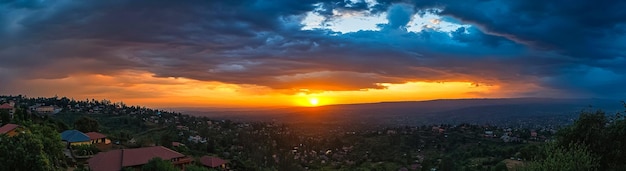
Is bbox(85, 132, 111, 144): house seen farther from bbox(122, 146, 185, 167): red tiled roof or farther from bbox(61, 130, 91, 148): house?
bbox(122, 146, 185, 167): red tiled roof

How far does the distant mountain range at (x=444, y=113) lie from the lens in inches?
5438

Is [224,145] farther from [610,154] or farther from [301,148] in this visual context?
[610,154]

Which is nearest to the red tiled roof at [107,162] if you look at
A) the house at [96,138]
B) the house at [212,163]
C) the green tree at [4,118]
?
the house at [212,163]

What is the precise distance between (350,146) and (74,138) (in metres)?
56.0

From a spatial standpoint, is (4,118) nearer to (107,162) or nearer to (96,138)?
(96,138)

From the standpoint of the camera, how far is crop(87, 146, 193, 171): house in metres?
31.0

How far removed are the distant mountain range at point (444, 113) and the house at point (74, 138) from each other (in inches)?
4200

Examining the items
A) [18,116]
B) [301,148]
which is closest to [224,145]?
[301,148]

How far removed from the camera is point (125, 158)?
32.5m

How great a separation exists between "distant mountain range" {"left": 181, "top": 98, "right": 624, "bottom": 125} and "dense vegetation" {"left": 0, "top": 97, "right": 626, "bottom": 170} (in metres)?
38.1

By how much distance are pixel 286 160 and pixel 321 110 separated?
13342 centimetres

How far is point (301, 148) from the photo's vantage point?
8019cm

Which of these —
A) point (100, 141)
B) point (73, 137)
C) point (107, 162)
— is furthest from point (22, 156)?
point (100, 141)

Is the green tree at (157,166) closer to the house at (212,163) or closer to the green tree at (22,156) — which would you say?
the green tree at (22,156)
